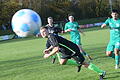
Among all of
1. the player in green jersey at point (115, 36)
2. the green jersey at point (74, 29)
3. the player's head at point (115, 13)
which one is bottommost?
the green jersey at point (74, 29)

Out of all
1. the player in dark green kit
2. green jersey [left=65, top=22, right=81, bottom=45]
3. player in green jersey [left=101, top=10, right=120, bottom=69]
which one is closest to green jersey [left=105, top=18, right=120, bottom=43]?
player in green jersey [left=101, top=10, right=120, bottom=69]

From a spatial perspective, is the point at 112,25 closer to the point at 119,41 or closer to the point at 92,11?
the point at 119,41

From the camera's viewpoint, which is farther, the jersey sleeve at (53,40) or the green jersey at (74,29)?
the green jersey at (74,29)

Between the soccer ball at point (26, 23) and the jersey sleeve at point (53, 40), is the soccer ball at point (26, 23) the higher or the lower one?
the lower one

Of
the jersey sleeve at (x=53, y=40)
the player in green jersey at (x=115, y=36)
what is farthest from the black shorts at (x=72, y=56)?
the player in green jersey at (x=115, y=36)

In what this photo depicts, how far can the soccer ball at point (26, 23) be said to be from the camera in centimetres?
1027

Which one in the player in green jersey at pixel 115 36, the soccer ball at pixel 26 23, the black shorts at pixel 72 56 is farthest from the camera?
the soccer ball at pixel 26 23

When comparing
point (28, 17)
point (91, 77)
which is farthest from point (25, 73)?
point (91, 77)

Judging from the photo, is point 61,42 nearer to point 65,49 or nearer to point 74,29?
point 65,49

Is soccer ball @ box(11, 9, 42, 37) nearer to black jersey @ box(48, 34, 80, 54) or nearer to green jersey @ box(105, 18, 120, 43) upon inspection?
green jersey @ box(105, 18, 120, 43)

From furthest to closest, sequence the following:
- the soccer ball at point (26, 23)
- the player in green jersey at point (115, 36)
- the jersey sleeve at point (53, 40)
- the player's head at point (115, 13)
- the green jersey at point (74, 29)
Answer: the green jersey at point (74, 29) < the soccer ball at point (26, 23) < the player in green jersey at point (115, 36) < the player's head at point (115, 13) < the jersey sleeve at point (53, 40)

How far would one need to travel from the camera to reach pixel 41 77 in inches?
369

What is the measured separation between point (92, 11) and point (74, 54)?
6157cm

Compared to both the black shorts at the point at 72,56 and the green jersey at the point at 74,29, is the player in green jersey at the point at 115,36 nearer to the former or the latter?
the black shorts at the point at 72,56
